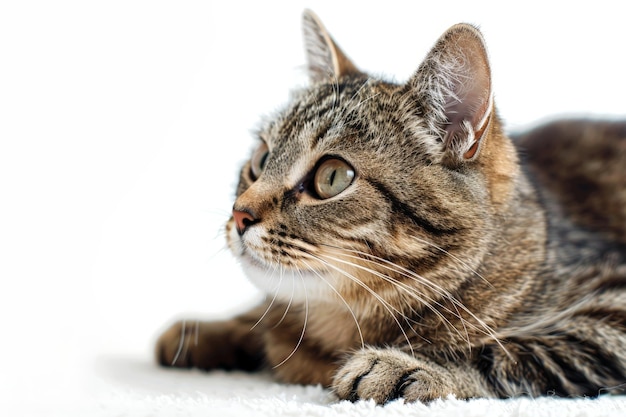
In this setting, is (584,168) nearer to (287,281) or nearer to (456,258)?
(456,258)

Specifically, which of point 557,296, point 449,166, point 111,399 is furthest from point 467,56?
point 111,399

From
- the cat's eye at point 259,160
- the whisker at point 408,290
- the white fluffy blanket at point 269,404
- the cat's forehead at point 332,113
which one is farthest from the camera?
the cat's eye at point 259,160

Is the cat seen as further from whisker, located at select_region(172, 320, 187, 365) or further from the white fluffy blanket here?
whisker, located at select_region(172, 320, 187, 365)

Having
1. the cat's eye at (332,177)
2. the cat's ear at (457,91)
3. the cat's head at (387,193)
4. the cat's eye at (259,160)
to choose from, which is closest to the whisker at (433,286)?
the cat's head at (387,193)

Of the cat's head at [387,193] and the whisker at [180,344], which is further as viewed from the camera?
the whisker at [180,344]

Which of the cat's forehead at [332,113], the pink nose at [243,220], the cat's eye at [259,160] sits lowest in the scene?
the pink nose at [243,220]

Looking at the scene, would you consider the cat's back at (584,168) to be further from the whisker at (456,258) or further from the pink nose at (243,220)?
the pink nose at (243,220)

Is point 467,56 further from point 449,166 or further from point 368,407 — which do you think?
point 368,407
